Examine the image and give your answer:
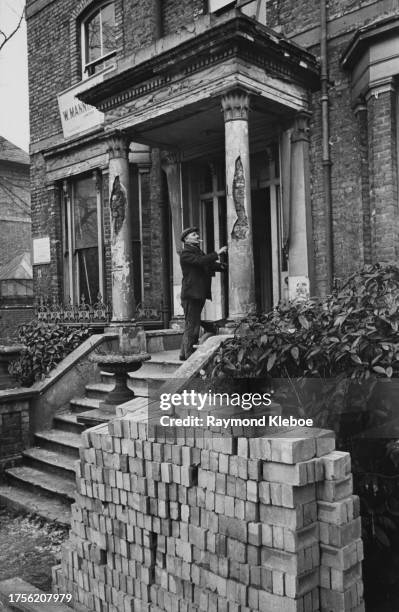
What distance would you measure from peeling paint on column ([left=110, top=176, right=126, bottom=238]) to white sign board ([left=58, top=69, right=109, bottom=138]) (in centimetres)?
310

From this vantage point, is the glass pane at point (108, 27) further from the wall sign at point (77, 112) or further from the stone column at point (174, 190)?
the stone column at point (174, 190)

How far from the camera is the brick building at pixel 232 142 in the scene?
267 inches

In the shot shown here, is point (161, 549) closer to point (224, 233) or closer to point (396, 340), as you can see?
point (396, 340)

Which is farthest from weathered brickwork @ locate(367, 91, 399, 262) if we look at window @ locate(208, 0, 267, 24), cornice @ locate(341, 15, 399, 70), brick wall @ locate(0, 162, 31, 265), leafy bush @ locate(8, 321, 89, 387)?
brick wall @ locate(0, 162, 31, 265)

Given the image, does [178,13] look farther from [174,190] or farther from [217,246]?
[217,246]

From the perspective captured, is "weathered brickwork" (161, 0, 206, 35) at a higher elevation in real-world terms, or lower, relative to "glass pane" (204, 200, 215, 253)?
higher

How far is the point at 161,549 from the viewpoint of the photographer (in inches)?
130

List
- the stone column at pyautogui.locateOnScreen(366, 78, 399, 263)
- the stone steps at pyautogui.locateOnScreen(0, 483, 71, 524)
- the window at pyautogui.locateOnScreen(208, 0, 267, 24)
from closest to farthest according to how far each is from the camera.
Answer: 1. the stone steps at pyautogui.locateOnScreen(0, 483, 71, 524)
2. the stone column at pyautogui.locateOnScreen(366, 78, 399, 263)
3. the window at pyautogui.locateOnScreen(208, 0, 267, 24)

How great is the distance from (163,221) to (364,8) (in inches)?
184

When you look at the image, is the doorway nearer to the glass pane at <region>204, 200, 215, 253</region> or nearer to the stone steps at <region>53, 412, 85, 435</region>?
the glass pane at <region>204, 200, 215, 253</region>

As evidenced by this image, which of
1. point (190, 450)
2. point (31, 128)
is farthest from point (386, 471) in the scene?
point (31, 128)

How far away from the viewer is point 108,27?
10984 mm

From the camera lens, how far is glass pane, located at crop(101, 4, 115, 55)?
10.9 meters

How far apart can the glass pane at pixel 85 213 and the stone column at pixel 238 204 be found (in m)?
5.16
